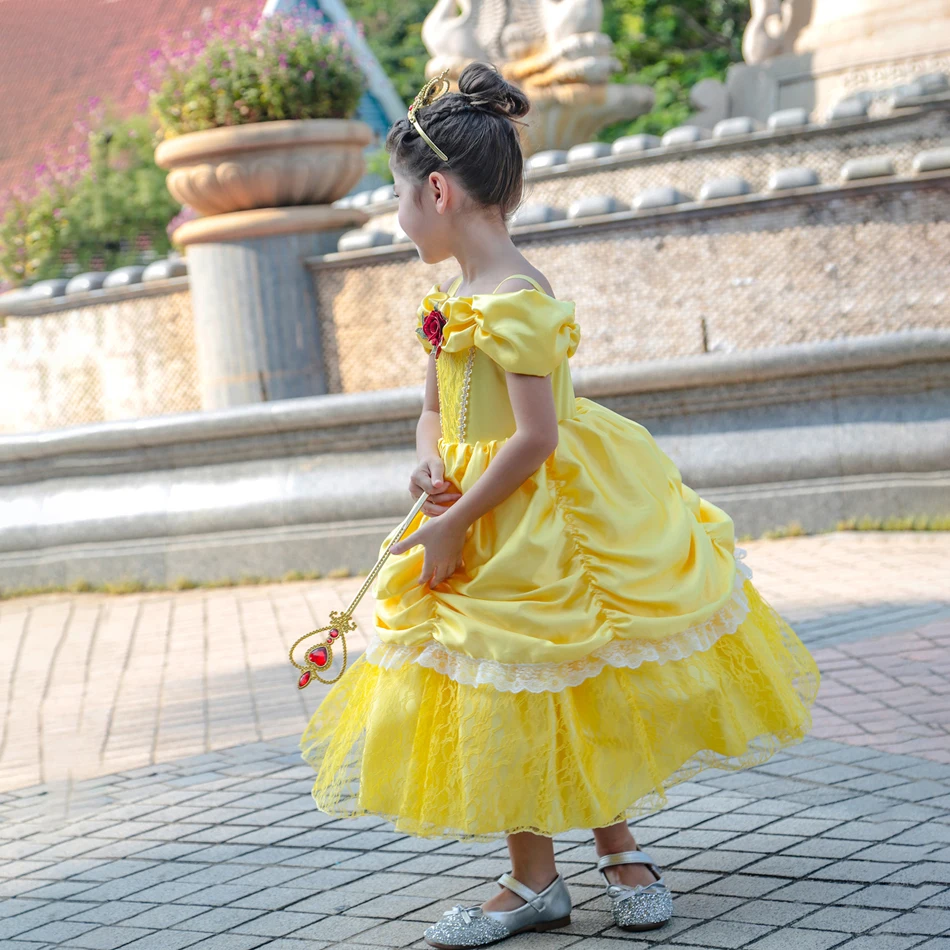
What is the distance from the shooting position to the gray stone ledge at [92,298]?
28.0 feet

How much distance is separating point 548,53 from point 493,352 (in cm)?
897

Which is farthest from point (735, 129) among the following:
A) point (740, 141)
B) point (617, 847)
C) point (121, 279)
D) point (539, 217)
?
point (617, 847)

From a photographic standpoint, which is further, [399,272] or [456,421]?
[399,272]

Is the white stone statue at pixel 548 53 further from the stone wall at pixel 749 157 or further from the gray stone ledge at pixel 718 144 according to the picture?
the stone wall at pixel 749 157

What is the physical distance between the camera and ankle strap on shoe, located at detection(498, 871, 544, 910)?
2607 mm

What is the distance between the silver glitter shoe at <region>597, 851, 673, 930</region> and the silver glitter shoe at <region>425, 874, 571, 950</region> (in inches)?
4.0

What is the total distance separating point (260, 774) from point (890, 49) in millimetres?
8351

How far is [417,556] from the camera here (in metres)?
2.58

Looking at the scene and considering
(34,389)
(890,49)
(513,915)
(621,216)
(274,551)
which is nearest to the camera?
(513,915)

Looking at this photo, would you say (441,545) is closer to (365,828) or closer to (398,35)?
(365,828)

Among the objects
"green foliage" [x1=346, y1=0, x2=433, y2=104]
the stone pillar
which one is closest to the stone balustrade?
the stone pillar

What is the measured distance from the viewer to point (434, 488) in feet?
8.48

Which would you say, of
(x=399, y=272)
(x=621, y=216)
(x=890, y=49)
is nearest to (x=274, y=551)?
(x=399, y=272)

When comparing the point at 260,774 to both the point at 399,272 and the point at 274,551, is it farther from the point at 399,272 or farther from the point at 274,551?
the point at 399,272
